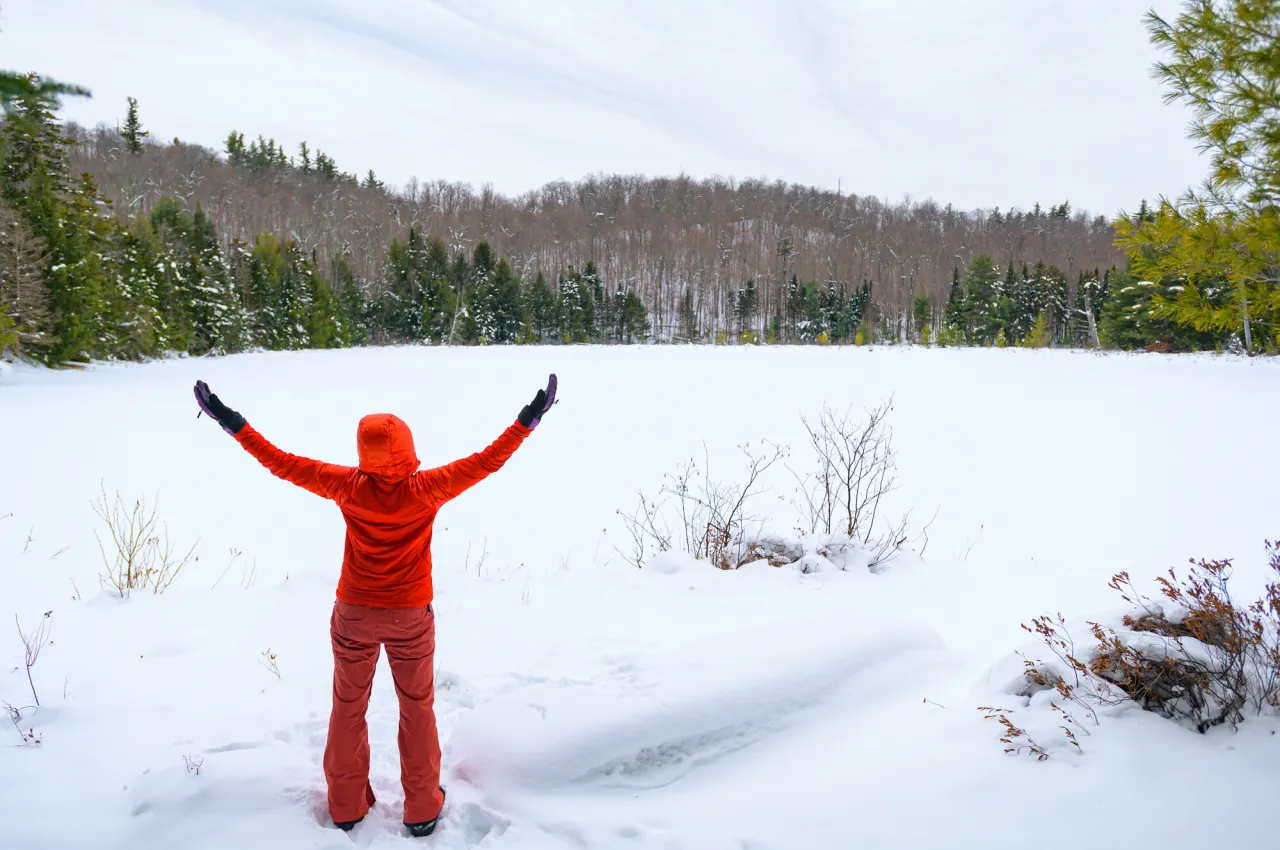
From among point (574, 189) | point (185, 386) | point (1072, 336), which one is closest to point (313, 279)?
point (185, 386)

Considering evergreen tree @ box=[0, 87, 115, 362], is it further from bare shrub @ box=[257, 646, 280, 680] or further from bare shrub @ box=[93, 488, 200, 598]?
bare shrub @ box=[257, 646, 280, 680]

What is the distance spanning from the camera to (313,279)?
43.7m

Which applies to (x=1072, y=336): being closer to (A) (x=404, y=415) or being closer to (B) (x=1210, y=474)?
(B) (x=1210, y=474)

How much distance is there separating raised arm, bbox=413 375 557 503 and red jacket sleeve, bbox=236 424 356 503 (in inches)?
11.8

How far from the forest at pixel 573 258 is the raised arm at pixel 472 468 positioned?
182 cm

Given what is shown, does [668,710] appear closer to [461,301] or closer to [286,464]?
[286,464]

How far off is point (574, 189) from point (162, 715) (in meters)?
122

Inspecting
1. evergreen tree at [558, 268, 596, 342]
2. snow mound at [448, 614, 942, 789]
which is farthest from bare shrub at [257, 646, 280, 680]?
evergreen tree at [558, 268, 596, 342]

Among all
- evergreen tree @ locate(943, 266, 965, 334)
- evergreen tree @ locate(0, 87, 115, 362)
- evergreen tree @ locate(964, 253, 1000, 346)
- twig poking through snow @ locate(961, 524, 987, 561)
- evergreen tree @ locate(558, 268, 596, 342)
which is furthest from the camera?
evergreen tree @ locate(558, 268, 596, 342)

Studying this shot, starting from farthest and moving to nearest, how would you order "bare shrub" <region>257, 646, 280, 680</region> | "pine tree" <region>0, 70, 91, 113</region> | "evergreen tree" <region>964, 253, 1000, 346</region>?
"evergreen tree" <region>964, 253, 1000, 346</region> < "bare shrub" <region>257, 646, 280, 680</region> < "pine tree" <region>0, 70, 91, 113</region>

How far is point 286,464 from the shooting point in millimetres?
2666

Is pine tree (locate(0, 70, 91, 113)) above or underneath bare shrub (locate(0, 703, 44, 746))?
above

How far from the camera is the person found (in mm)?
2549

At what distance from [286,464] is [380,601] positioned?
70cm
